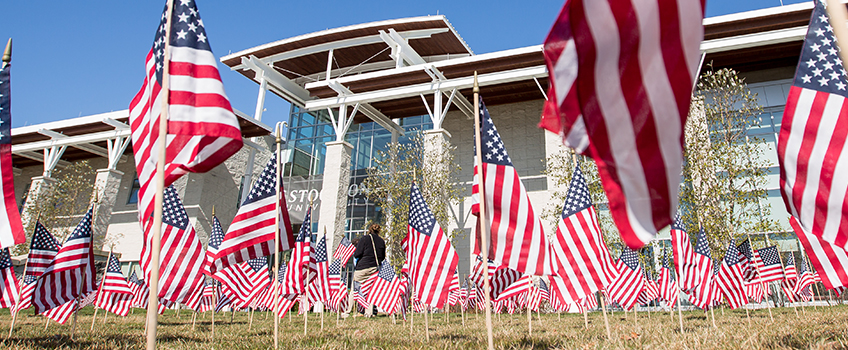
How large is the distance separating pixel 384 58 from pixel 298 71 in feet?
16.3

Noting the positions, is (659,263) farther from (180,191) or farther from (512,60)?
(180,191)

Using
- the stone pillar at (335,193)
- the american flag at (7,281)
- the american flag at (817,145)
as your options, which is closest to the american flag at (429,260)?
the american flag at (817,145)

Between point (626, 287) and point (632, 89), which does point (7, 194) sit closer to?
point (632, 89)

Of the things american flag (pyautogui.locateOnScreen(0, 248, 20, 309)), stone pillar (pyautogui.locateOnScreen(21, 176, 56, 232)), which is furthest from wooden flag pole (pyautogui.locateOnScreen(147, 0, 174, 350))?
stone pillar (pyautogui.locateOnScreen(21, 176, 56, 232))

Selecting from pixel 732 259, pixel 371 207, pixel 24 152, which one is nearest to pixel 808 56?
pixel 732 259

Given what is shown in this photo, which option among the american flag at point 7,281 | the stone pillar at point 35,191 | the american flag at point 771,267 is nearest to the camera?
the american flag at point 7,281

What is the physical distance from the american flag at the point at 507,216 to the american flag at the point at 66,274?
5650 millimetres

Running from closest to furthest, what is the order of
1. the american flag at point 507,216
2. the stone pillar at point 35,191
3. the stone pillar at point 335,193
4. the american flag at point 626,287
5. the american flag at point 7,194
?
the american flag at point 7,194 → the american flag at point 507,216 → the american flag at point 626,287 → the stone pillar at point 335,193 → the stone pillar at point 35,191

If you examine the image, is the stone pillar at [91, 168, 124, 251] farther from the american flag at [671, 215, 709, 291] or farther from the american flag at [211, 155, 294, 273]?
the american flag at [671, 215, 709, 291]

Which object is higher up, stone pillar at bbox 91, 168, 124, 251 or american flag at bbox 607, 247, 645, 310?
stone pillar at bbox 91, 168, 124, 251

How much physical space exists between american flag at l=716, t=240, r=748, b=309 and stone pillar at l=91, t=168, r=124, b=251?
26260 millimetres

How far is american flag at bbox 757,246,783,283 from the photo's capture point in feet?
33.2

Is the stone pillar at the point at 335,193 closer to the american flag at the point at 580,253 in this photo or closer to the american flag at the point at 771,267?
the american flag at the point at 771,267

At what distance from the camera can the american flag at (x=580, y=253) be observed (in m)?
5.89
